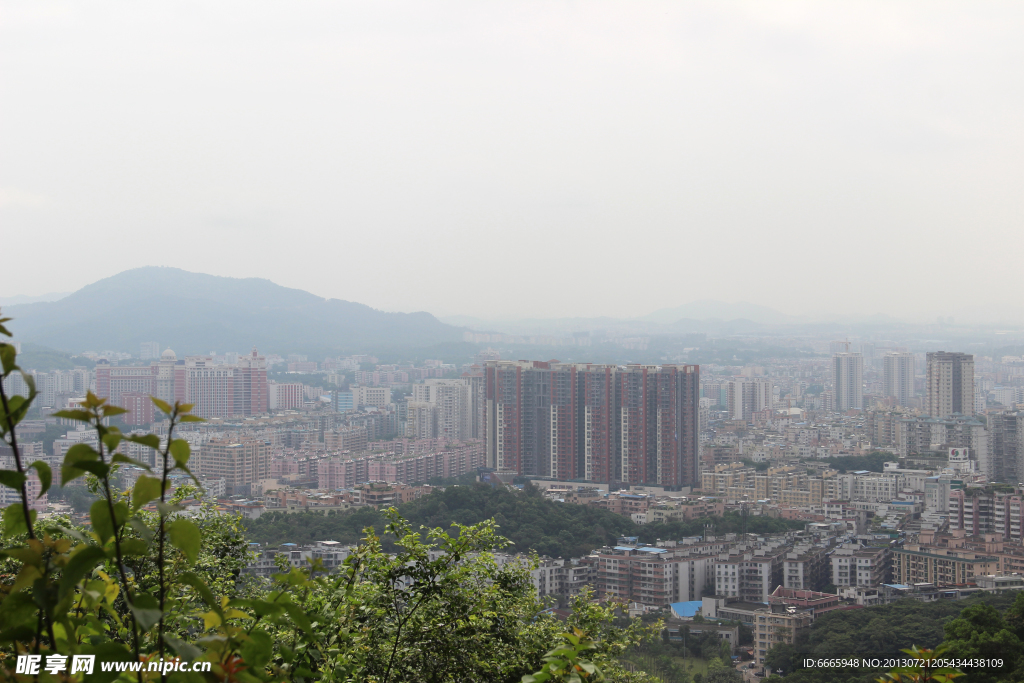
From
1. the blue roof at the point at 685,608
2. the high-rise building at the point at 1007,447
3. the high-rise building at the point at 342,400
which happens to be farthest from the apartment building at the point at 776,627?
the high-rise building at the point at 342,400

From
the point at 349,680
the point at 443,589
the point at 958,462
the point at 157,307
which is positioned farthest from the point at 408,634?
the point at 157,307

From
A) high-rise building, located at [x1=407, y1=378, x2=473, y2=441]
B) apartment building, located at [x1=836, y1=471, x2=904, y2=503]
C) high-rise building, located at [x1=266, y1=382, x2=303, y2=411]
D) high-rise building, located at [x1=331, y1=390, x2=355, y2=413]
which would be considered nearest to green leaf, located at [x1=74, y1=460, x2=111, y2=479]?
apartment building, located at [x1=836, y1=471, x2=904, y2=503]

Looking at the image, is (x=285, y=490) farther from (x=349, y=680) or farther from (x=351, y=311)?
(x=351, y=311)

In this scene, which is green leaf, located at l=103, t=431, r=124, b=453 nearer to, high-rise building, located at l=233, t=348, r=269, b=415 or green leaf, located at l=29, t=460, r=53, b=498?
green leaf, located at l=29, t=460, r=53, b=498

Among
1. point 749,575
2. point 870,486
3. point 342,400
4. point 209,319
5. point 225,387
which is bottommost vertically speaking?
point 749,575

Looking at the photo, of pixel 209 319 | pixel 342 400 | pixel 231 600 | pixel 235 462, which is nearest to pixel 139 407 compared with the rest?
pixel 235 462

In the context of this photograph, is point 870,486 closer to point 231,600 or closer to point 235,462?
point 235,462

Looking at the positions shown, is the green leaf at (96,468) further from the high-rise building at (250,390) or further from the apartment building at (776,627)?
the high-rise building at (250,390)
